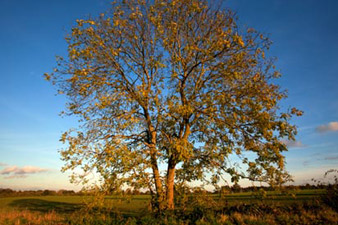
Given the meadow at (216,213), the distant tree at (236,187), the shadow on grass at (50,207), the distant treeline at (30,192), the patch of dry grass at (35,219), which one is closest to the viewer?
the meadow at (216,213)

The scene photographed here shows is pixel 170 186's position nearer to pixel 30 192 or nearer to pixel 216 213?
pixel 216 213

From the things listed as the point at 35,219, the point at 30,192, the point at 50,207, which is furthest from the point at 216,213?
the point at 30,192

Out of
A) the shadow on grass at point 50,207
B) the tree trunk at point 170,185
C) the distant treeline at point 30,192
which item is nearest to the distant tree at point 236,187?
the tree trunk at point 170,185

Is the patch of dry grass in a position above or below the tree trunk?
below

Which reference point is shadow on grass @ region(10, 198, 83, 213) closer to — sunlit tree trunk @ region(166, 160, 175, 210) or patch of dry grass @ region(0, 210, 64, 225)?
patch of dry grass @ region(0, 210, 64, 225)

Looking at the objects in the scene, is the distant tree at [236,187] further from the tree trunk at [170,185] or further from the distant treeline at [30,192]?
the distant treeline at [30,192]

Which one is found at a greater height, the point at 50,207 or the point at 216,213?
the point at 216,213

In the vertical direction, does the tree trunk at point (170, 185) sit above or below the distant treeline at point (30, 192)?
above

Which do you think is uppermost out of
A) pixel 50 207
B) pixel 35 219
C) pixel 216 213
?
pixel 216 213

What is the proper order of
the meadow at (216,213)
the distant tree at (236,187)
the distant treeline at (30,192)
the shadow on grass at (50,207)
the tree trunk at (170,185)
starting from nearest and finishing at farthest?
the meadow at (216,213) < the tree trunk at (170,185) < the distant tree at (236,187) < the shadow on grass at (50,207) < the distant treeline at (30,192)

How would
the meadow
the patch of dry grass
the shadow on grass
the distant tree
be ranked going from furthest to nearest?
the shadow on grass < the patch of dry grass < the distant tree < the meadow

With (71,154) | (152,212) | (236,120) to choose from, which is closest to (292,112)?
(236,120)

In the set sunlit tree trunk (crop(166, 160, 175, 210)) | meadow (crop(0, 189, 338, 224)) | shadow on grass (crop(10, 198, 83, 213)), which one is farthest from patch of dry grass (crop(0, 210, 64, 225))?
shadow on grass (crop(10, 198, 83, 213))

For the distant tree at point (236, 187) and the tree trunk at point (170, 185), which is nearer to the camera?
the tree trunk at point (170, 185)
